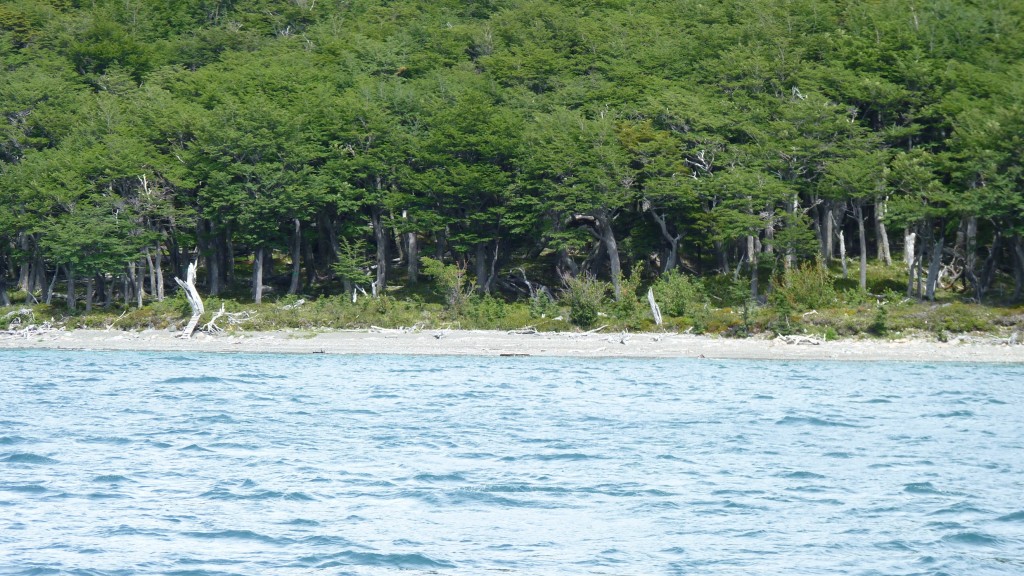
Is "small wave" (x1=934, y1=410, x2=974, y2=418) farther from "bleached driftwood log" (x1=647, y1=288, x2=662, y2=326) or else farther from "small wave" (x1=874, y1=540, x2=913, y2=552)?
"bleached driftwood log" (x1=647, y1=288, x2=662, y2=326)

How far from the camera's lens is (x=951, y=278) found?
4606cm

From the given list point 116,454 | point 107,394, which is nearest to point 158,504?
point 116,454

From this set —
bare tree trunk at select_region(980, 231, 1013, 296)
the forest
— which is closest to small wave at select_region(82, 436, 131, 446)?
the forest

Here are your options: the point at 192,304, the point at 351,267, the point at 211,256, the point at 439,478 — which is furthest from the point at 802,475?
the point at 211,256

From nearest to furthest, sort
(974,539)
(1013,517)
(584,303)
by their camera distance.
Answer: (974,539) < (1013,517) < (584,303)

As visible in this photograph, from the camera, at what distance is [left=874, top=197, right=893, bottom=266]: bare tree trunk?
46.0 meters

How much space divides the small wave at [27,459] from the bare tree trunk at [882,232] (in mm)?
36056

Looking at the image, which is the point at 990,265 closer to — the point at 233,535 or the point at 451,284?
the point at 451,284

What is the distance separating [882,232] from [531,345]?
1959 cm

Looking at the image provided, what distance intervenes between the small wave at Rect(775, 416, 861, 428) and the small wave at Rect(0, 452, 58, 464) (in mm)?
13196

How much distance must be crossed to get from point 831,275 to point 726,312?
7009mm

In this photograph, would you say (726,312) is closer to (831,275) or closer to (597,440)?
(831,275)

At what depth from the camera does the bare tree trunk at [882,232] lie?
46.0 meters

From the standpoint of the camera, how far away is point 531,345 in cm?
3850
